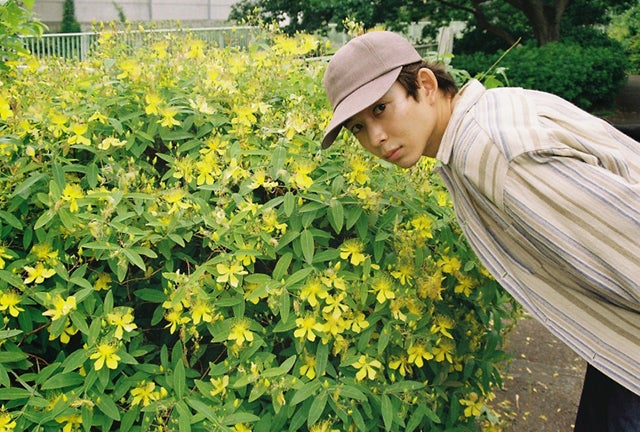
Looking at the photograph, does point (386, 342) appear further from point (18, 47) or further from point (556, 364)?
point (556, 364)

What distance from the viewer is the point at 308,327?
1.75 m

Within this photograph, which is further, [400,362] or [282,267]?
[400,362]

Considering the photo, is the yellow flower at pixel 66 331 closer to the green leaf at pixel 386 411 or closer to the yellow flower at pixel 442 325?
the green leaf at pixel 386 411

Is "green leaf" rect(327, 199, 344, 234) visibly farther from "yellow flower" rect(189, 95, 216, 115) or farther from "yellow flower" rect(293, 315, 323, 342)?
"yellow flower" rect(189, 95, 216, 115)

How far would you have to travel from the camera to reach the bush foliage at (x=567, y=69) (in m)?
10.3

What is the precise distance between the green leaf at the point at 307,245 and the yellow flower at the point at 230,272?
0.16m

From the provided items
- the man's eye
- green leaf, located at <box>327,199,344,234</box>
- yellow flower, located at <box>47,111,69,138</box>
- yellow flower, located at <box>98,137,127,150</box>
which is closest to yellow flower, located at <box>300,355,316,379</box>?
green leaf, located at <box>327,199,344,234</box>

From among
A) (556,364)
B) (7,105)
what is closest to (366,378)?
(7,105)

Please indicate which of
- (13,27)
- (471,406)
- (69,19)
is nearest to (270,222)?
(471,406)

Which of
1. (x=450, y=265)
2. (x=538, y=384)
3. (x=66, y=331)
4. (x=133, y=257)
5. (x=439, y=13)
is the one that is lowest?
(x=538, y=384)

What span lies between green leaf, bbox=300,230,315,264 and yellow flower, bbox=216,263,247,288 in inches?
6.4

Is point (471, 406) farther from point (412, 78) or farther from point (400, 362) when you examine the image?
point (412, 78)

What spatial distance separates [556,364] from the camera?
3461 mm

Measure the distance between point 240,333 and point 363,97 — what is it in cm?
62
